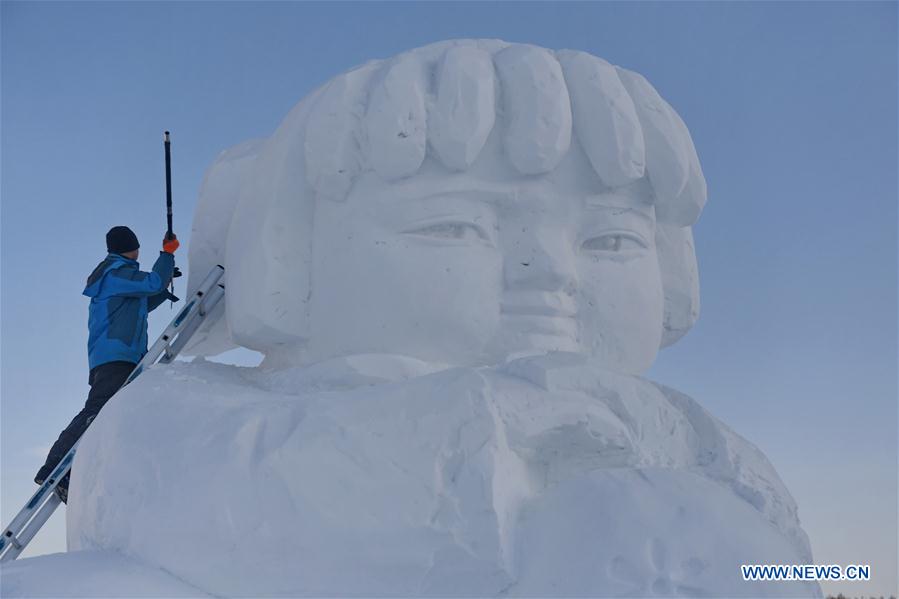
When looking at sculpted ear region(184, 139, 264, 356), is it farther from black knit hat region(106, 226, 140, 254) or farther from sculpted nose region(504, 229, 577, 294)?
sculpted nose region(504, 229, 577, 294)

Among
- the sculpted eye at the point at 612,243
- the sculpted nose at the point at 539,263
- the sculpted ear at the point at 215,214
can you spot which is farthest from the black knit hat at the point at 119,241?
the sculpted eye at the point at 612,243

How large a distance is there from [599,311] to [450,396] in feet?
3.73

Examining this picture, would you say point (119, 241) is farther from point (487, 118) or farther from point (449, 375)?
point (449, 375)

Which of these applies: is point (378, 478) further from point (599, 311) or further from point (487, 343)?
point (599, 311)

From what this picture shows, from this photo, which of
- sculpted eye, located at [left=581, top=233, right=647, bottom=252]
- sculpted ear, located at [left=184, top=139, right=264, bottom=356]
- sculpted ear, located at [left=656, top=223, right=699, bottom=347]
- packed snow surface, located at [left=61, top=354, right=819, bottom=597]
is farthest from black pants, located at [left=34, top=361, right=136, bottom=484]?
sculpted ear, located at [left=656, top=223, right=699, bottom=347]

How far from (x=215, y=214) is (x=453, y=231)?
1354 mm

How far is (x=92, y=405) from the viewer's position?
4.81m

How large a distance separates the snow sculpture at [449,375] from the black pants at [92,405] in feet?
1.76

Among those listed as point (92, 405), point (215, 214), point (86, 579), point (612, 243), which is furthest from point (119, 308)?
point (612, 243)

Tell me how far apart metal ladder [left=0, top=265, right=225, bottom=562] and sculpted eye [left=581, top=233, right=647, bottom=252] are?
176 centimetres

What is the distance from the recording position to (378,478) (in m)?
3.00

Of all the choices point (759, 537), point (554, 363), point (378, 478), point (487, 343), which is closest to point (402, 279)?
point (487, 343)

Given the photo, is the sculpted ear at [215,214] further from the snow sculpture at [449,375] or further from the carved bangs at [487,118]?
the carved bangs at [487,118]

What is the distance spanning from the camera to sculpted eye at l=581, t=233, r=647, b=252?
411cm
